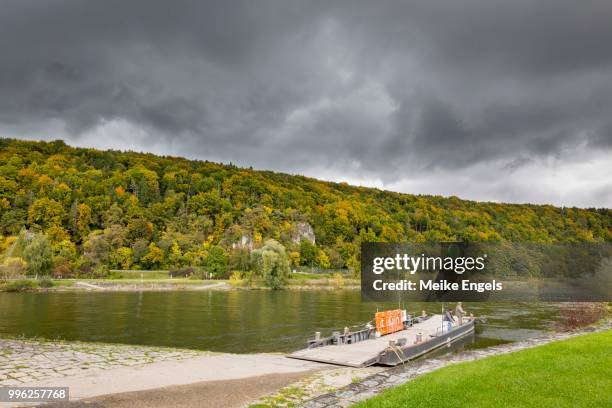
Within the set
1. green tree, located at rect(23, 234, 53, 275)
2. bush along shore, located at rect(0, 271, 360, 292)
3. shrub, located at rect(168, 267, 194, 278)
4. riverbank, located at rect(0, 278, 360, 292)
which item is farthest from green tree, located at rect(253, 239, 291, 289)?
green tree, located at rect(23, 234, 53, 275)

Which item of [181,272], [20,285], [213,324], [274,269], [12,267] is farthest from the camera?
[181,272]

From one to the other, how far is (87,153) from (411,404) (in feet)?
671

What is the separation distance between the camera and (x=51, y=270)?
87.3 metres

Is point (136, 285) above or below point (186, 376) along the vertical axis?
below

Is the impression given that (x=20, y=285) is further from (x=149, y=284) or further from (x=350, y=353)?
(x=350, y=353)

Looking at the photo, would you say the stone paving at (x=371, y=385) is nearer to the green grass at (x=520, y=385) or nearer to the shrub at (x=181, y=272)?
the green grass at (x=520, y=385)

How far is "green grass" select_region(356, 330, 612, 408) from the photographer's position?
9.95 metres

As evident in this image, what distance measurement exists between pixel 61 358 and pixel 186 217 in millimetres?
132457

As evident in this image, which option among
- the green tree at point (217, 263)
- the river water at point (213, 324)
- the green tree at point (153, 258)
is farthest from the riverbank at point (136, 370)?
the green tree at point (153, 258)

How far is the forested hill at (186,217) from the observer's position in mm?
120750

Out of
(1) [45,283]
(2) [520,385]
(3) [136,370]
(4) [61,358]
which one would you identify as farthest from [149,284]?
(2) [520,385]

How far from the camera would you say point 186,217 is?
14650 centimetres

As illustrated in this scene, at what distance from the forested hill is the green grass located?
3787 inches

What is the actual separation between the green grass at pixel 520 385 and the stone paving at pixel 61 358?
10.5 metres
